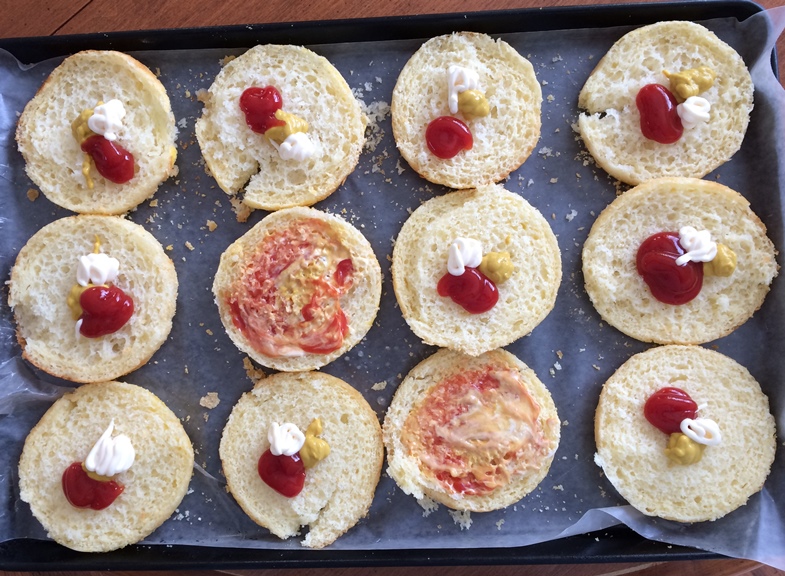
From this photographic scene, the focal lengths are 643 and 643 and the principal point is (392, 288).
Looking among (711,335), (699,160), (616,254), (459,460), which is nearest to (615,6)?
(699,160)

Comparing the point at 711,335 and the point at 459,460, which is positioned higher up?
the point at 711,335

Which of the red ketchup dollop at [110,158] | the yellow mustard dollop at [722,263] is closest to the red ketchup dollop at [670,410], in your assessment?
the yellow mustard dollop at [722,263]

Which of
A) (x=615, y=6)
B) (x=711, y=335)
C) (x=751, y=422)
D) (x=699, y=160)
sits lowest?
(x=751, y=422)

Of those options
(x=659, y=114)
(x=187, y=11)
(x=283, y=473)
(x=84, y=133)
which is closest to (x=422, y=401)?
(x=283, y=473)

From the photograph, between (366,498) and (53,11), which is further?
(53,11)

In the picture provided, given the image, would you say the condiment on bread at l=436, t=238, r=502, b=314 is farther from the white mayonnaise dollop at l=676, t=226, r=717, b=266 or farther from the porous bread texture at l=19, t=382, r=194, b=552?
the porous bread texture at l=19, t=382, r=194, b=552

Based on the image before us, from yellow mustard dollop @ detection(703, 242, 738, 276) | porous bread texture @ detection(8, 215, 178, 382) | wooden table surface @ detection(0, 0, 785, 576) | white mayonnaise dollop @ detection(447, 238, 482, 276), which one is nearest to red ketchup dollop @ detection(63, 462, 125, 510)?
porous bread texture @ detection(8, 215, 178, 382)

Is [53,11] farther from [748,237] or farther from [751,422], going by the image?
[751,422]
